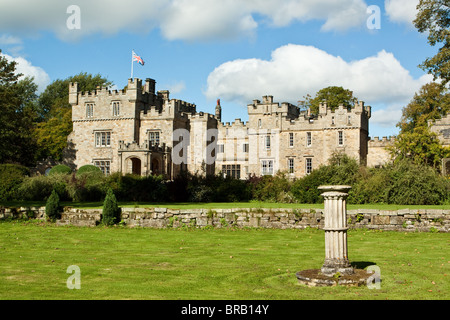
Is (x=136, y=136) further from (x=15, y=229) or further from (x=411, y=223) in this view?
Answer: (x=411, y=223)

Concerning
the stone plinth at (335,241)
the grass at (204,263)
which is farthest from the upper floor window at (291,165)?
the stone plinth at (335,241)

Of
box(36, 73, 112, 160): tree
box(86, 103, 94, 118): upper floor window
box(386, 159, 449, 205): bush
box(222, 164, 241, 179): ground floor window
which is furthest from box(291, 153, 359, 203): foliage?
box(36, 73, 112, 160): tree

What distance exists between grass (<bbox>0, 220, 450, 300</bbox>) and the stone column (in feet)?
2.37

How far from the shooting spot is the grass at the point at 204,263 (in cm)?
861

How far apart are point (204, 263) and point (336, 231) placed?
10.6 feet

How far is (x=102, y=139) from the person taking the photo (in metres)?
51.0

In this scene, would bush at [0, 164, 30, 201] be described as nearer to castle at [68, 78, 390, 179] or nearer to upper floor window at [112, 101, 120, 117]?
castle at [68, 78, 390, 179]

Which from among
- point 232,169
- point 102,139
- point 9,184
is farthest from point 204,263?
point 102,139

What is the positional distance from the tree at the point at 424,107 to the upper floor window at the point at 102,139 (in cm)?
2814

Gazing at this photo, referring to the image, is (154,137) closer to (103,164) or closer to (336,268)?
(103,164)

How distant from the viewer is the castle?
47625 millimetres

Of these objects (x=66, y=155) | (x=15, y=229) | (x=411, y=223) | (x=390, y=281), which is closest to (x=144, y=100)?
(x=66, y=155)

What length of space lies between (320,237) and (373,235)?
6.00 feet
